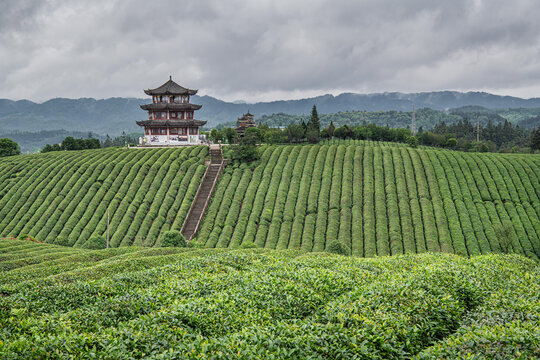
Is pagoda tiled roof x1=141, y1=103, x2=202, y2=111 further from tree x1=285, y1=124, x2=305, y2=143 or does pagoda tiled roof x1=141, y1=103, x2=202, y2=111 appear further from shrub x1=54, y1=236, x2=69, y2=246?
shrub x1=54, y1=236, x2=69, y2=246

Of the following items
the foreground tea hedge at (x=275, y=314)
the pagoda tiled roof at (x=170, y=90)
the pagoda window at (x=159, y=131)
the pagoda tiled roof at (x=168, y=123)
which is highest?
the pagoda tiled roof at (x=170, y=90)

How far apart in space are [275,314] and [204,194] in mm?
41815

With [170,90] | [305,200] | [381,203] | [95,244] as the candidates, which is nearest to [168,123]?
[170,90]

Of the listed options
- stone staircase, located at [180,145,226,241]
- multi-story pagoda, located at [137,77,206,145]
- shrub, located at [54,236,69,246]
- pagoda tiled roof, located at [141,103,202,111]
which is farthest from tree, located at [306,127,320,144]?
shrub, located at [54,236,69,246]

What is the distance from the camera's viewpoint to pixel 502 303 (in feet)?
44.1

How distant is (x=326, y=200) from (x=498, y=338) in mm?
40313

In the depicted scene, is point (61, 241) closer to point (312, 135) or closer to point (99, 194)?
point (99, 194)

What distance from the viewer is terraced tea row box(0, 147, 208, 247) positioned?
4697cm

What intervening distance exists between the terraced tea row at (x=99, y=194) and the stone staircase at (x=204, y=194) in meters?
0.85

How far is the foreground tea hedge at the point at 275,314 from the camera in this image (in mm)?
9867

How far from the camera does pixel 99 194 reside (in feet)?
175

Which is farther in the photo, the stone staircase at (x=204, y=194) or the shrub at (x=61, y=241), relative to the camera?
the stone staircase at (x=204, y=194)

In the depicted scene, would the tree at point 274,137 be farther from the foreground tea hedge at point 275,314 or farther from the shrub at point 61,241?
the foreground tea hedge at point 275,314

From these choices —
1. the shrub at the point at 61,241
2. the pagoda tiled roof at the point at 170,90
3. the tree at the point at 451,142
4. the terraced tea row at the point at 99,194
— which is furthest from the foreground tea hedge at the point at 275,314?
the tree at the point at 451,142
